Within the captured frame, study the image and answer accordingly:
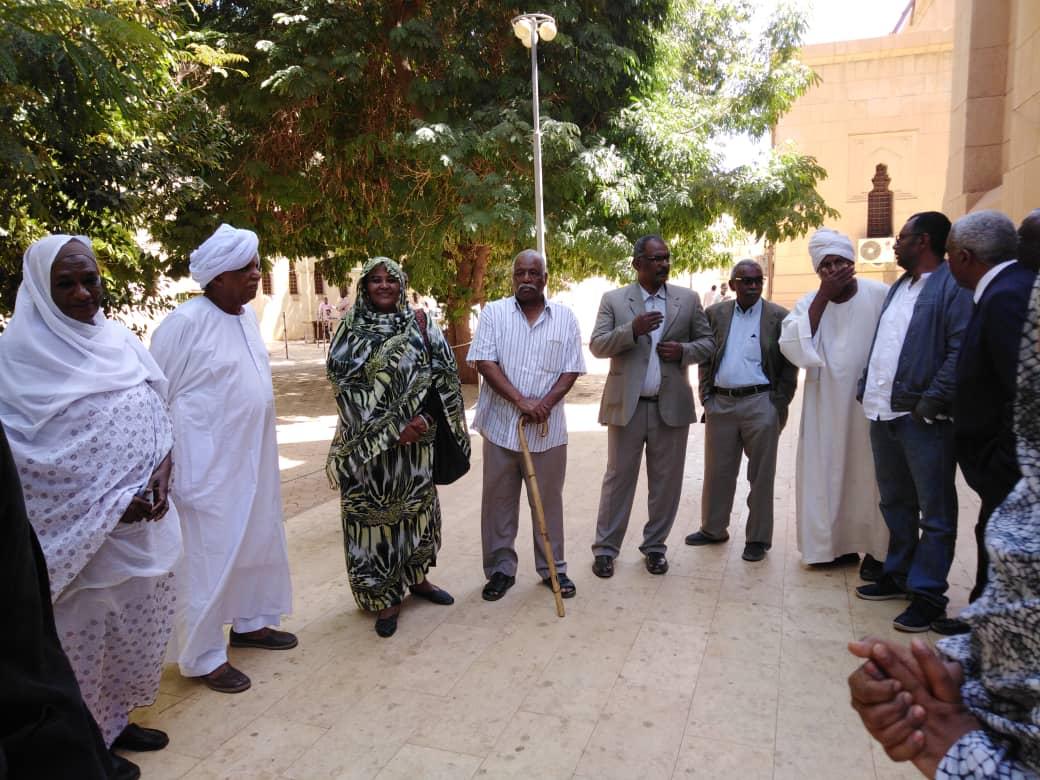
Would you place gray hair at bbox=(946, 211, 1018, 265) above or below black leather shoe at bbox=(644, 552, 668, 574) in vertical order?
above

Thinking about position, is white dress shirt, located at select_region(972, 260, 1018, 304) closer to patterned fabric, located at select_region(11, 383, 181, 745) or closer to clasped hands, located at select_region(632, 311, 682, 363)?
clasped hands, located at select_region(632, 311, 682, 363)

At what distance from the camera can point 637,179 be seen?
1146 centimetres

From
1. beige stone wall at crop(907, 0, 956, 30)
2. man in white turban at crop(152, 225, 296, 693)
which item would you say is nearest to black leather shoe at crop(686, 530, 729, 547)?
man in white turban at crop(152, 225, 296, 693)

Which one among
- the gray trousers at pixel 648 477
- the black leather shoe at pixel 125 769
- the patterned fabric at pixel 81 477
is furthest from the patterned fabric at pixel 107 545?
the gray trousers at pixel 648 477

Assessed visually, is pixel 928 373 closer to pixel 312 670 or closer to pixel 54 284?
pixel 312 670

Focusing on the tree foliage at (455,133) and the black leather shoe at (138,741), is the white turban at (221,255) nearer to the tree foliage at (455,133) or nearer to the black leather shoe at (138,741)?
the black leather shoe at (138,741)

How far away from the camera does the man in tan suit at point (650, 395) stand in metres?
4.69

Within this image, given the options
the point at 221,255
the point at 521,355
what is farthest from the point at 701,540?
the point at 221,255

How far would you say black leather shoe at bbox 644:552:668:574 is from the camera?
15.5ft

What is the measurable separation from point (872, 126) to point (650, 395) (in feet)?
73.4

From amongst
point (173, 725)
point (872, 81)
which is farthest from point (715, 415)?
point (872, 81)

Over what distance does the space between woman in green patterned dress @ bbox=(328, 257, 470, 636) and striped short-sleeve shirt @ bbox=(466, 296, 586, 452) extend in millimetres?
351

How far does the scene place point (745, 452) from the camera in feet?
16.3

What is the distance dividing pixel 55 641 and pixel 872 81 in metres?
26.3
